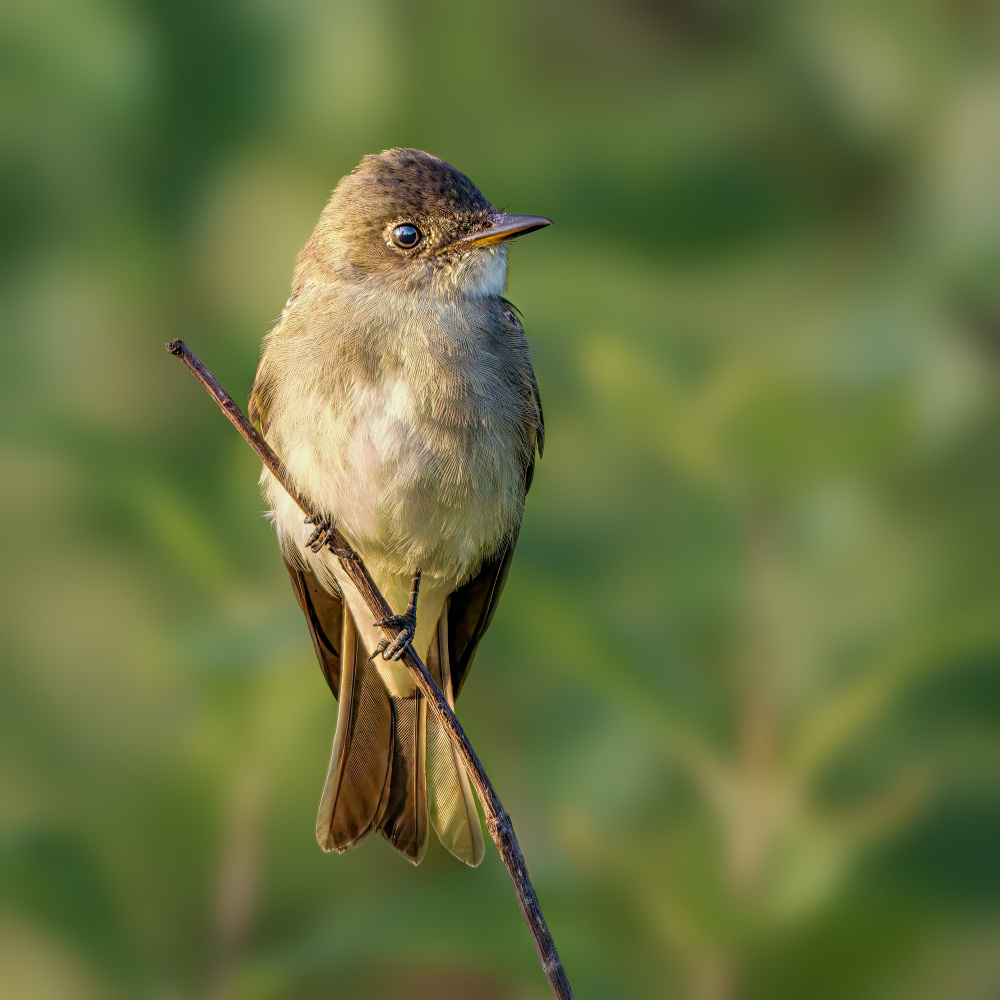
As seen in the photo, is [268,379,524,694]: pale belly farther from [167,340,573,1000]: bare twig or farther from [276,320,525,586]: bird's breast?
[167,340,573,1000]: bare twig

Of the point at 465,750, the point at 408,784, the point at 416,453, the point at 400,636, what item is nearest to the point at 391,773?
the point at 408,784

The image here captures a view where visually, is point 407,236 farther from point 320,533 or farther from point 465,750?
point 465,750

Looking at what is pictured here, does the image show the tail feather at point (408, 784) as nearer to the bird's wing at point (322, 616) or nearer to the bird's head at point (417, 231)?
the bird's wing at point (322, 616)

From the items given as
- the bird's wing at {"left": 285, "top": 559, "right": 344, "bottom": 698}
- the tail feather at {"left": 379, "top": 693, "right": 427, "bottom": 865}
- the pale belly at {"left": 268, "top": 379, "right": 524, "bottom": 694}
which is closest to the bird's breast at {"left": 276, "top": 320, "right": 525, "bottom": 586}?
the pale belly at {"left": 268, "top": 379, "right": 524, "bottom": 694}

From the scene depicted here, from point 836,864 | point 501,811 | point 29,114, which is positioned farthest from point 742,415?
point 29,114

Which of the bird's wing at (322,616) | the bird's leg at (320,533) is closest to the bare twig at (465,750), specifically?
the bird's leg at (320,533)

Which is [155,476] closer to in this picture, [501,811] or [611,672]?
[611,672]
